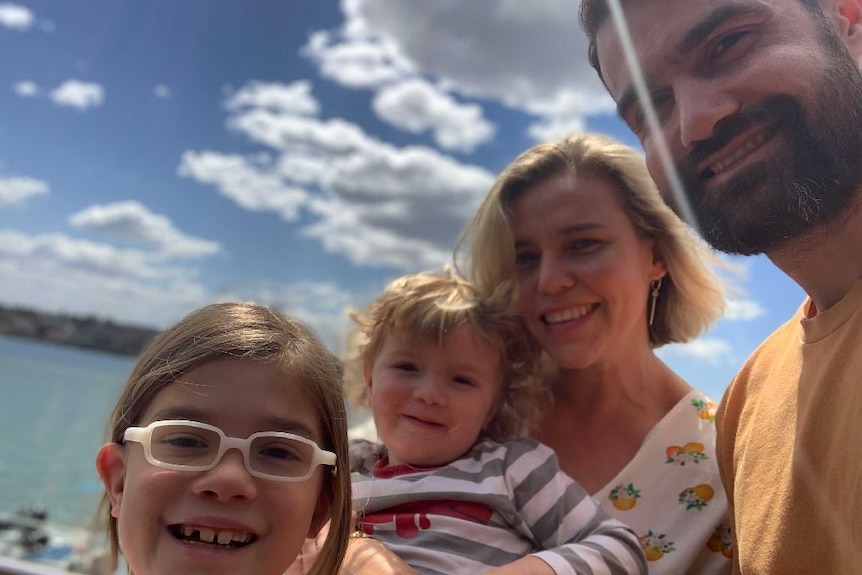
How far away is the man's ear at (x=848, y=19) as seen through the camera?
1335 mm

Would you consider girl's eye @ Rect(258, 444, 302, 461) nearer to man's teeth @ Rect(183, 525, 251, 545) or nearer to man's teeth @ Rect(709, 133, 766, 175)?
man's teeth @ Rect(183, 525, 251, 545)

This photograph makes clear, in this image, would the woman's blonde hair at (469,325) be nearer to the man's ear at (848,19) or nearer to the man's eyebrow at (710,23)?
the man's eyebrow at (710,23)

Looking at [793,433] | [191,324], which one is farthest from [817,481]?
[191,324]

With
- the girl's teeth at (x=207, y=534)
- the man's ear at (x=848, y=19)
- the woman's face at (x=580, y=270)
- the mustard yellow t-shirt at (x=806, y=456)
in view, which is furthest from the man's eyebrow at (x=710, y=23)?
the girl's teeth at (x=207, y=534)

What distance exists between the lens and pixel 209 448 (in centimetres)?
109

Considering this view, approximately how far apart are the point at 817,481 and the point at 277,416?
40.9 inches

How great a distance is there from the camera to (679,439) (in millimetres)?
2006

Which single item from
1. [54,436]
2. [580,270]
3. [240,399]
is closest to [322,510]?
[240,399]

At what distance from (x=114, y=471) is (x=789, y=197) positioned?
1.40 meters

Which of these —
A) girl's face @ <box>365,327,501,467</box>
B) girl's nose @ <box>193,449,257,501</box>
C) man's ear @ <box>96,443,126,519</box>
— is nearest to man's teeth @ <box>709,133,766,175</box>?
girl's face @ <box>365,327,501,467</box>

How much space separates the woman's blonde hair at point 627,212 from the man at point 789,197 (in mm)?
698

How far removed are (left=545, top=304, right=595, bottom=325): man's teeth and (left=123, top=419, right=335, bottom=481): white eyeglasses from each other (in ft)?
3.95

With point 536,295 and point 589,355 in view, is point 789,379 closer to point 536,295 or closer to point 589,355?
point 589,355

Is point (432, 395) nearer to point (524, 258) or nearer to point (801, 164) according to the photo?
point (524, 258)
